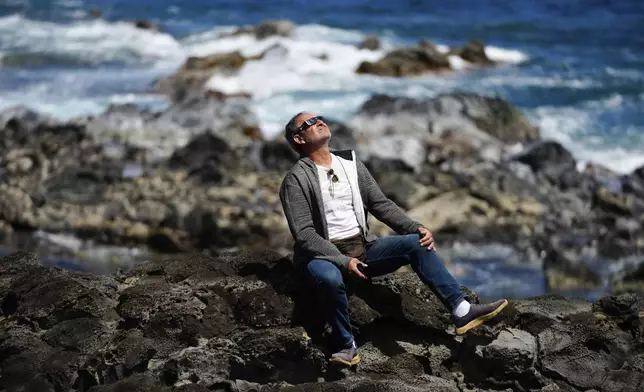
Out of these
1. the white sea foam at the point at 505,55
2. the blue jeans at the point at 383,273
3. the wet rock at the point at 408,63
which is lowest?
the white sea foam at the point at 505,55

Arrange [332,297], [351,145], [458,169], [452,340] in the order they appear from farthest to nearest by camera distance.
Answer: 1. [351,145]
2. [458,169]
3. [452,340]
4. [332,297]

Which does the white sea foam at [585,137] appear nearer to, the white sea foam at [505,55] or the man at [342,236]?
the white sea foam at [505,55]

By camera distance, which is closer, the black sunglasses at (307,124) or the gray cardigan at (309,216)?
the gray cardigan at (309,216)

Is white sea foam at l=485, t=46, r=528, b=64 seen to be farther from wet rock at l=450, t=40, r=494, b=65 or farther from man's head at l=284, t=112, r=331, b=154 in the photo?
man's head at l=284, t=112, r=331, b=154

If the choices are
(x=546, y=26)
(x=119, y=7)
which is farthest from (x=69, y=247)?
(x=119, y=7)

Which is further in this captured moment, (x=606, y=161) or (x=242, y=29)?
(x=242, y=29)

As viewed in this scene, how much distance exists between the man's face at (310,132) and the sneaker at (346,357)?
136cm

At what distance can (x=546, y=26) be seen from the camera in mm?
49906

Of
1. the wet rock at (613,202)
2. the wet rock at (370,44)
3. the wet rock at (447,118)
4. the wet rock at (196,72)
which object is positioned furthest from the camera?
the wet rock at (370,44)

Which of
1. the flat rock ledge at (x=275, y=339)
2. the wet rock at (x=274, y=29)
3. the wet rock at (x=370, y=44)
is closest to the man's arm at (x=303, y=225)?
the flat rock ledge at (x=275, y=339)

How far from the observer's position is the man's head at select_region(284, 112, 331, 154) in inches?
269

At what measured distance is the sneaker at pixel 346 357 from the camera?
6.42 meters

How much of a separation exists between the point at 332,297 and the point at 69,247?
12477 mm

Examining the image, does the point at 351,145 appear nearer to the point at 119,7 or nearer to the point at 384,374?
the point at 384,374
